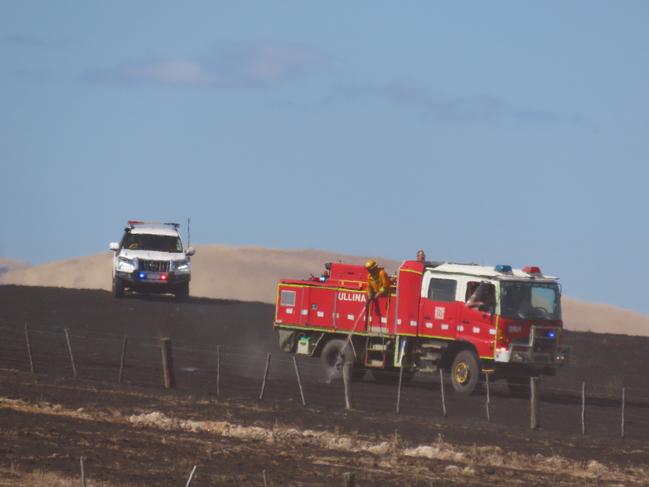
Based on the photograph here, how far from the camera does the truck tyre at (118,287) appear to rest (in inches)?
2324

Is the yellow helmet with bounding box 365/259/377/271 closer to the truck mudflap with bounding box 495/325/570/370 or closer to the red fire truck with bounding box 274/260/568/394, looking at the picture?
the red fire truck with bounding box 274/260/568/394

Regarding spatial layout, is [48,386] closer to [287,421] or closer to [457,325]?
[287,421]

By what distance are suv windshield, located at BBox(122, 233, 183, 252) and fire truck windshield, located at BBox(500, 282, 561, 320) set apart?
2340 centimetres

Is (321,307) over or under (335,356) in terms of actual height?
over

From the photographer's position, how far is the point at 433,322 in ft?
127

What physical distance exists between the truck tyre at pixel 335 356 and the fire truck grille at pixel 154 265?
56.3ft

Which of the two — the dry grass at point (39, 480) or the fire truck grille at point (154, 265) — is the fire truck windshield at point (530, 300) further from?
the fire truck grille at point (154, 265)

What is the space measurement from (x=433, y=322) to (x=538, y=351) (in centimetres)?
281

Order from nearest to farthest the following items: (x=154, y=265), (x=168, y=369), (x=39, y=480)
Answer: (x=39, y=480)
(x=168, y=369)
(x=154, y=265)

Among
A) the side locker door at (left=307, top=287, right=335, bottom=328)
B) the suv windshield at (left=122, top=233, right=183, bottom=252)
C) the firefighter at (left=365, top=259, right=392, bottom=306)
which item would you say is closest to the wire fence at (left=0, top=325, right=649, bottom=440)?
the side locker door at (left=307, top=287, right=335, bottom=328)

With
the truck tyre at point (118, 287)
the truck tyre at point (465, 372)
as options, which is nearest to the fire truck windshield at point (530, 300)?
the truck tyre at point (465, 372)

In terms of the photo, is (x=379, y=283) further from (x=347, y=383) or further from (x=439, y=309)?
(x=347, y=383)

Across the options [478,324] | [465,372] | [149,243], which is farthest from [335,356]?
[149,243]

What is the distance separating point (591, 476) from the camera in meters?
24.7
